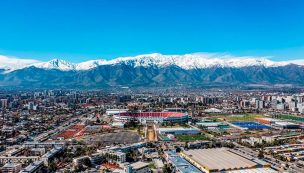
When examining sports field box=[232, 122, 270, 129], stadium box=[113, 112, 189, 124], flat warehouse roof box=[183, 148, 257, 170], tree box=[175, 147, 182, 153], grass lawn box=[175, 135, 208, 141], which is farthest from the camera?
stadium box=[113, 112, 189, 124]

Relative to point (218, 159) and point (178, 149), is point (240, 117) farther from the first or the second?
point (218, 159)

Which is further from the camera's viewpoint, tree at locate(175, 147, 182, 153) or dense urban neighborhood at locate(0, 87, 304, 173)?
tree at locate(175, 147, 182, 153)

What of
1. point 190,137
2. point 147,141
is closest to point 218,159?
point 147,141

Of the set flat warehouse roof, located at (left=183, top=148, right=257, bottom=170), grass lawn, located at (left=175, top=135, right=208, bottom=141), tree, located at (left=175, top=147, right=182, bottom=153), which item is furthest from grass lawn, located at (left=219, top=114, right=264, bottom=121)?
flat warehouse roof, located at (left=183, top=148, right=257, bottom=170)

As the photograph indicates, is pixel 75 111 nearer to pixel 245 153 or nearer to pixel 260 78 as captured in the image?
pixel 245 153

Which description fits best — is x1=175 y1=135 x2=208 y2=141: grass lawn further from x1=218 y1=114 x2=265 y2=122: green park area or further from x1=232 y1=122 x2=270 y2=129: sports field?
x1=218 y1=114 x2=265 y2=122: green park area
